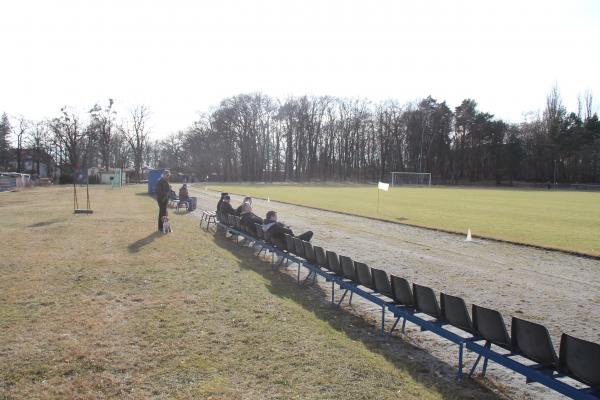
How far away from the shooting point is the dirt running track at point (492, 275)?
6.20 meters

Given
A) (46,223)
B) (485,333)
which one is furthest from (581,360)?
(46,223)

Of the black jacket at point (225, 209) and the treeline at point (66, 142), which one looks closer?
the black jacket at point (225, 209)

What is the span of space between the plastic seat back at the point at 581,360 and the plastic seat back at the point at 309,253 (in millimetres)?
5035

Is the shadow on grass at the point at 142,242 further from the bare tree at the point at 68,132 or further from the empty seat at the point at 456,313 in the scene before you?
the bare tree at the point at 68,132

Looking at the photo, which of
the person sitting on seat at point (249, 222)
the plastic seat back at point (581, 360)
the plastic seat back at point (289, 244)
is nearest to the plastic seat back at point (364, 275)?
the plastic seat back at point (289, 244)

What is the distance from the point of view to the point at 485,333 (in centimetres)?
488

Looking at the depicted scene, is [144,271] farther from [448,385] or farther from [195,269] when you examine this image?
[448,385]

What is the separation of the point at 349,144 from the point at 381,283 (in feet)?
307

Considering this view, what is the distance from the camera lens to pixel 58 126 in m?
76.2

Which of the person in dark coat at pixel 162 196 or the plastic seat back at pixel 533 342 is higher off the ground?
the person in dark coat at pixel 162 196

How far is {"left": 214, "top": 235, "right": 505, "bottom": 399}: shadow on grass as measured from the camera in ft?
14.9

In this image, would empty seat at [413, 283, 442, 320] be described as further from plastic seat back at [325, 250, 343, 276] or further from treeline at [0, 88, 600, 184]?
treeline at [0, 88, 600, 184]

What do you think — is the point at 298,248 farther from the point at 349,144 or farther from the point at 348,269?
the point at 349,144

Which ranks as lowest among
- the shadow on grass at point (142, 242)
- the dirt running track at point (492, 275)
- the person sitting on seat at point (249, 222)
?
the dirt running track at point (492, 275)
